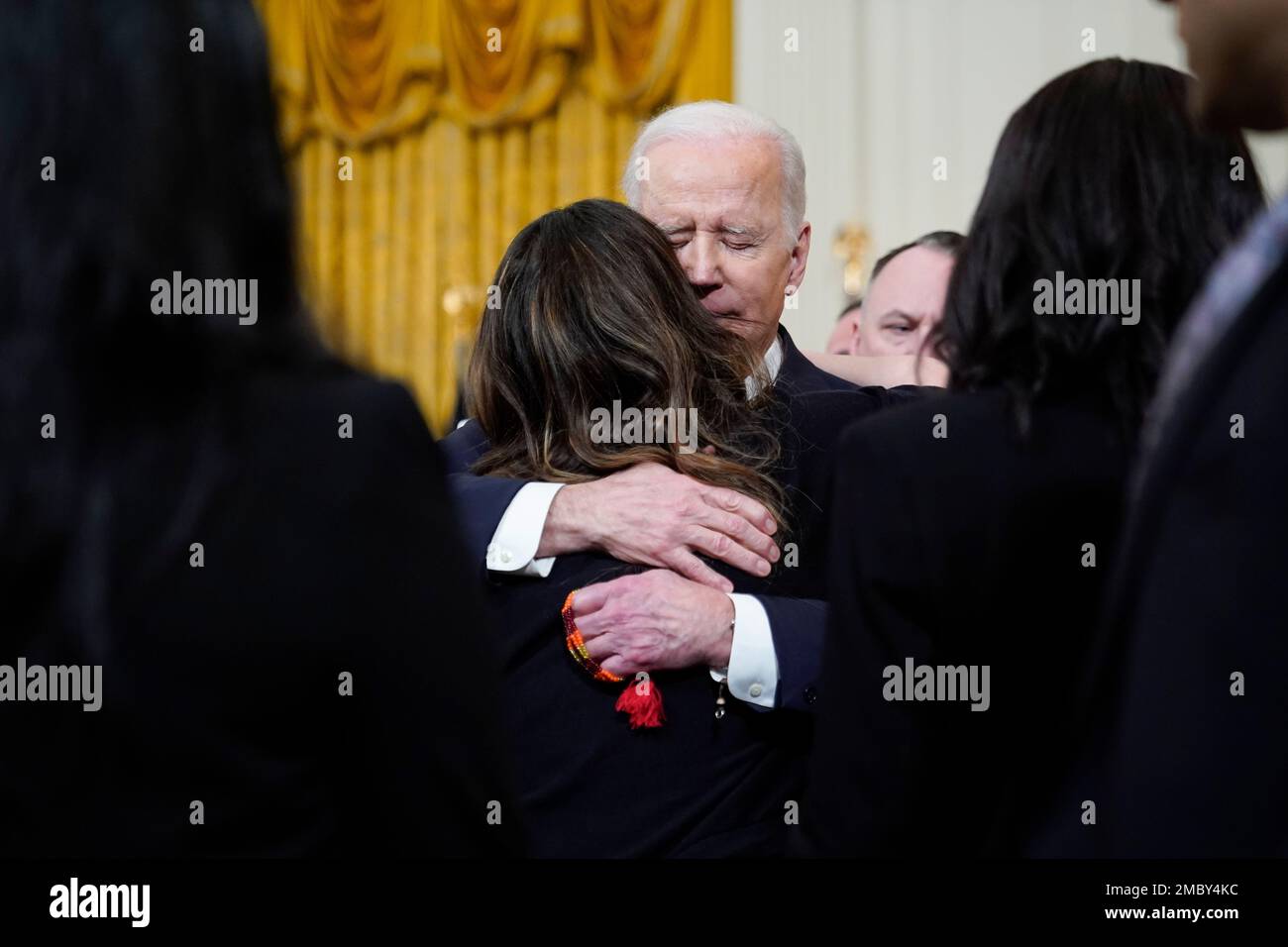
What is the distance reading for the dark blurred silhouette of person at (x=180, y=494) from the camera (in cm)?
88

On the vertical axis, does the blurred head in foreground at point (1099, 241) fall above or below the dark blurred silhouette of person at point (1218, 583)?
above

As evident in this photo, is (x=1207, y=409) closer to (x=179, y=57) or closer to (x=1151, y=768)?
(x=1151, y=768)

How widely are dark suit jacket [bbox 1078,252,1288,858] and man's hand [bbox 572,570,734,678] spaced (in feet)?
2.44

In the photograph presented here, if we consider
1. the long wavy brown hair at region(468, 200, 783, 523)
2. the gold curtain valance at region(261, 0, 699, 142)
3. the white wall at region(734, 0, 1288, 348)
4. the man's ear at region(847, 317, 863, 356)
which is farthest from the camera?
the gold curtain valance at region(261, 0, 699, 142)

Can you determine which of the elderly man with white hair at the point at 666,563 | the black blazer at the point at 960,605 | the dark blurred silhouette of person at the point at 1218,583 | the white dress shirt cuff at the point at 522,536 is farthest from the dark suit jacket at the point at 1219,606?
the white dress shirt cuff at the point at 522,536

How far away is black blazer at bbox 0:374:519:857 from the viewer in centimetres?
88

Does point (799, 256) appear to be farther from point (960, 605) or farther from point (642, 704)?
point (960, 605)

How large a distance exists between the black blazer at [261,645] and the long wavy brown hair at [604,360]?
76 centimetres

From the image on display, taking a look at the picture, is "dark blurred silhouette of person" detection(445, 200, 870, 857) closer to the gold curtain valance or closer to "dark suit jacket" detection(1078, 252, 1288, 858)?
"dark suit jacket" detection(1078, 252, 1288, 858)

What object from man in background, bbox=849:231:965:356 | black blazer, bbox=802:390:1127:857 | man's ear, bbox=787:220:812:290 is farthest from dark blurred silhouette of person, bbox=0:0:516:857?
man in background, bbox=849:231:965:356

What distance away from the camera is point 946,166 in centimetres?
674

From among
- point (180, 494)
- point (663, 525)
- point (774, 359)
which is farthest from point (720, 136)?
point (180, 494)

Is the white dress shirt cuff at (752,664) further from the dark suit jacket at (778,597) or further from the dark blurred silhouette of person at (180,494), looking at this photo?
the dark blurred silhouette of person at (180,494)

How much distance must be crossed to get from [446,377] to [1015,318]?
20.8 feet
